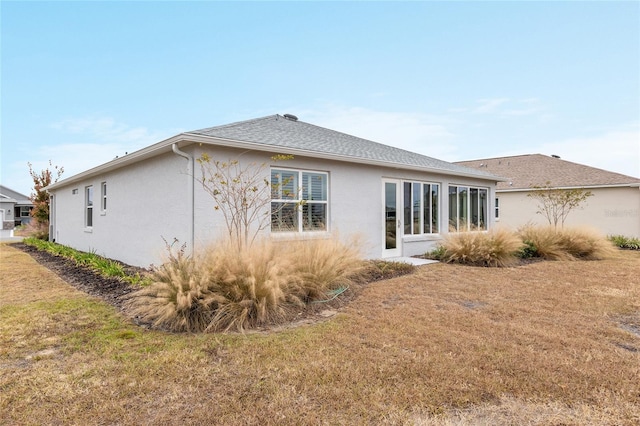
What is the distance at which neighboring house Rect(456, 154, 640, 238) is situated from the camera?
17.2m

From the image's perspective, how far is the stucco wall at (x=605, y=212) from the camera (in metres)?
17.1

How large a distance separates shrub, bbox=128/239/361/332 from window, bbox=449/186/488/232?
8.08 meters

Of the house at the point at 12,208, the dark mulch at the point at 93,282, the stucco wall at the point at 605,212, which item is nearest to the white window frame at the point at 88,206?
the dark mulch at the point at 93,282

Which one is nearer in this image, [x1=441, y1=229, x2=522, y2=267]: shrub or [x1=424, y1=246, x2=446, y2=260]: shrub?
[x1=441, y1=229, x2=522, y2=267]: shrub

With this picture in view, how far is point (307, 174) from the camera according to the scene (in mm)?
8883

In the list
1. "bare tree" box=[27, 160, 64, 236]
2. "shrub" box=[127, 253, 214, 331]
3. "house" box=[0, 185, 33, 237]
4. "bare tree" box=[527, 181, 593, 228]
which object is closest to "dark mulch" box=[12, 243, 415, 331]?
"shrub" box=[127, 253, 214, 331]

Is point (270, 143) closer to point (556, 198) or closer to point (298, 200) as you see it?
point (298, 200)

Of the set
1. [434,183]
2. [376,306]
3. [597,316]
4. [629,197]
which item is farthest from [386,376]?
[629,197]

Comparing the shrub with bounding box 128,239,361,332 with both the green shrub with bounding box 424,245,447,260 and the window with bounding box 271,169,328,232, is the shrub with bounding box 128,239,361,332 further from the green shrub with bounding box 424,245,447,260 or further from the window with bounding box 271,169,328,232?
the green shrub with bounding box 424,245,447,260

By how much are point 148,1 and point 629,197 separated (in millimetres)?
21557

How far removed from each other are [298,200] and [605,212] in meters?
17.3

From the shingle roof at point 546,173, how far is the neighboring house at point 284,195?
735 cm

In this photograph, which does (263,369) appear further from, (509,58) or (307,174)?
(509,58)

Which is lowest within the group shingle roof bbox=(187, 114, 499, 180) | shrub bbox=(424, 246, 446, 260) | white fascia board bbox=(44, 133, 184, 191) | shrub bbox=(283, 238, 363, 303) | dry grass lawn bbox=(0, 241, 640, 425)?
dry grass lawn bbox=(0, 241, 640, 425)
